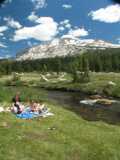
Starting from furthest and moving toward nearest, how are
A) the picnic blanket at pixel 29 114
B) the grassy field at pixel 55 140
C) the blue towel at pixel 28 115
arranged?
the picnic blanket at pixel 29 114, the blue towel at pixel 28 115, the grassy field at pixel 55 140

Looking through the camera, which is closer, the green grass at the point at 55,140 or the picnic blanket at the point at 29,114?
the green grass at the point at 55,140

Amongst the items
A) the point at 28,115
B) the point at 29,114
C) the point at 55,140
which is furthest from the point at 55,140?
the point at 29,114

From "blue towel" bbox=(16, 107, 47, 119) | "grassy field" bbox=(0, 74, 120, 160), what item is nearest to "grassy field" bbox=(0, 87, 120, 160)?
"grassy field" bbox=(0, 74, 120, 160)

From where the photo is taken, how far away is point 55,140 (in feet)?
72.2

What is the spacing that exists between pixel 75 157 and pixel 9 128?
707 centimetres

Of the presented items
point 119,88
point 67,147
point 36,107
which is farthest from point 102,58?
point 67,147

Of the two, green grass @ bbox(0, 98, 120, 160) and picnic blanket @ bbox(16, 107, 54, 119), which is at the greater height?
picnic blanket @ bbox(16, 107, 54, 119)

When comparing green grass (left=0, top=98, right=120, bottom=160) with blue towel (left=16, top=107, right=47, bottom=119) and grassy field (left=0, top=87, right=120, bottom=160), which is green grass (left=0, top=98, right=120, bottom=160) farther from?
blue towel (left=16, top=107, right=47, bottom=119)

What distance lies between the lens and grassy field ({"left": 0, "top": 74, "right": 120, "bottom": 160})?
745 inches

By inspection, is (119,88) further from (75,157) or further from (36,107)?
(75,157)

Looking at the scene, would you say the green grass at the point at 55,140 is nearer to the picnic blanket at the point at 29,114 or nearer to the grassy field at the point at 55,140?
the grassy field at the point at 55,140

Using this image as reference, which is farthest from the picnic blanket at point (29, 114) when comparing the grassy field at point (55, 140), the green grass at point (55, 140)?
the green grass at point (55, 140)

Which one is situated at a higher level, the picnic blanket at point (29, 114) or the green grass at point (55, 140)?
the picnic blanket at point (29, 114)

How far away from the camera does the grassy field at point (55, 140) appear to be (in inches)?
745
